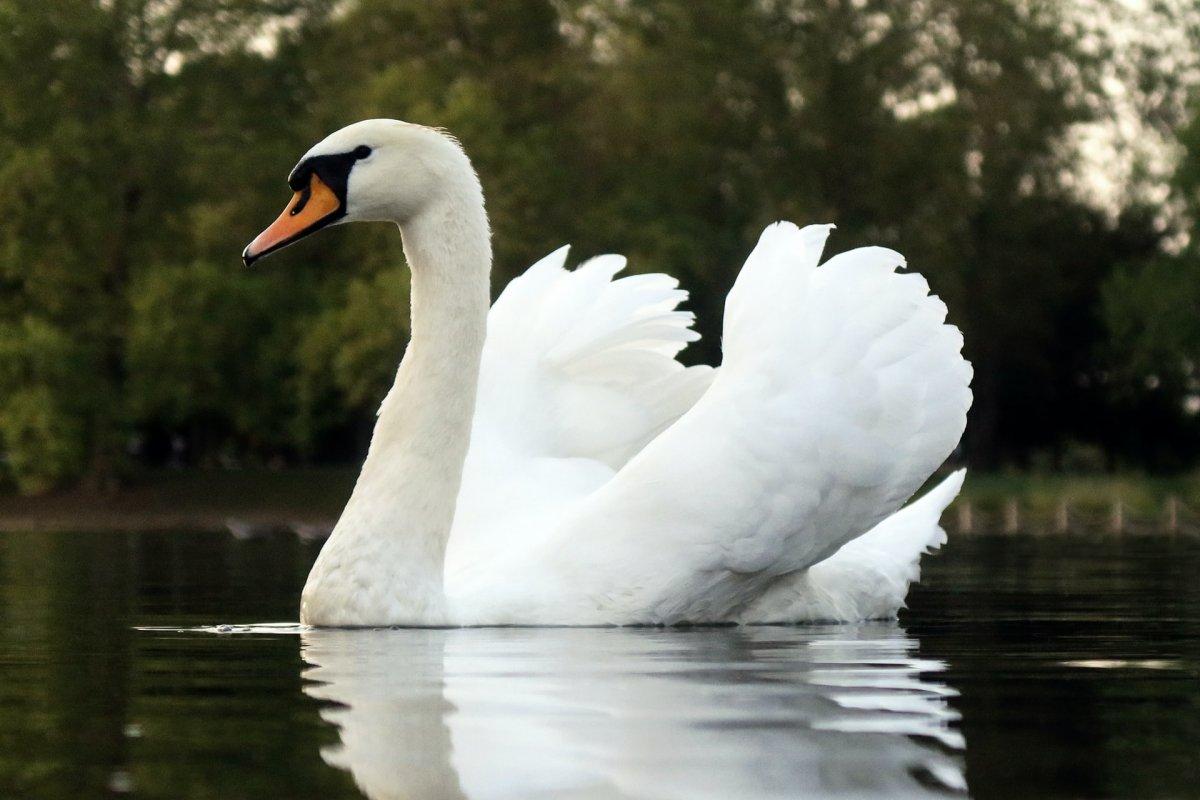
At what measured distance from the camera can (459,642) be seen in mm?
8703

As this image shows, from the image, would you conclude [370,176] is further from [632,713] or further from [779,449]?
[632,713]

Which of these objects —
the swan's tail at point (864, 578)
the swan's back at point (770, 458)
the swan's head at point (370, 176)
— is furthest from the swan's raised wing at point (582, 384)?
the swan's head at point (370, 176)

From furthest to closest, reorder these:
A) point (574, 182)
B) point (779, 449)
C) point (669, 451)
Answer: point (574, 182), point (669, 451), point (779, 449)

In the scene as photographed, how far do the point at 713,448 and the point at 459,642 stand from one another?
4.04 ft

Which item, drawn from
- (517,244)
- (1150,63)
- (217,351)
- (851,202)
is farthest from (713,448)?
(1150,63)

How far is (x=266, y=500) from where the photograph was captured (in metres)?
47.2

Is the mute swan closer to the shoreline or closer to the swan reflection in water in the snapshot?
the swan reflection in water

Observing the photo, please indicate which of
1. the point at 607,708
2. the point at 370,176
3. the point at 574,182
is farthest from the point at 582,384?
the point at 574,182

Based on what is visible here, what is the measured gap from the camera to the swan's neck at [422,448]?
9.25 metres

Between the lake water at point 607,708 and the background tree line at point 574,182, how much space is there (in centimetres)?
3764

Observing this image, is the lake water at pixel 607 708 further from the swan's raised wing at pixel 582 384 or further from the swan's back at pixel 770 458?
the swan's raised wing at pixel 582 384

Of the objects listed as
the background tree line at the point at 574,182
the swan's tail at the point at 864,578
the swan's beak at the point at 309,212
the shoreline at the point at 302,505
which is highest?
the background tree line at the point at 574,182

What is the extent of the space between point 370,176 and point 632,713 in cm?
387

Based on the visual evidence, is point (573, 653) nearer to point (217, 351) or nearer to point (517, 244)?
point (517, 244)
